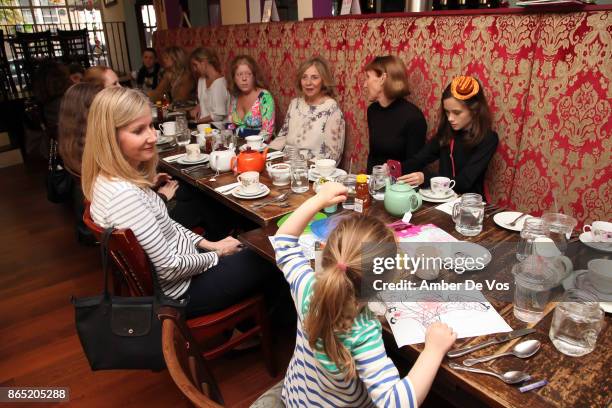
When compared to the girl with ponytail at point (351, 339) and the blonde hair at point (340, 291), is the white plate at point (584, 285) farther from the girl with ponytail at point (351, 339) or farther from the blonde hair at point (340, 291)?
the blonde hair at point (340, 291)

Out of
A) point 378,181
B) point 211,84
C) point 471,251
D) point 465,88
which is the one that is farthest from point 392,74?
point 211,84

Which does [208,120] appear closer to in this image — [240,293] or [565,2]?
[240,293]

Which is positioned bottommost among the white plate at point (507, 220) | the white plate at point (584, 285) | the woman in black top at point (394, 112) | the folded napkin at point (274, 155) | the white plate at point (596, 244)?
the white plate at point (584, 285)

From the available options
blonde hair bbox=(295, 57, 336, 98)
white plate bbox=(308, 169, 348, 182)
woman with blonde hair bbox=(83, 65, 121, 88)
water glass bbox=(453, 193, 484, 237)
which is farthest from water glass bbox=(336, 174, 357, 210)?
woman with blonde hair bbox=(83, 65, 121, 88)

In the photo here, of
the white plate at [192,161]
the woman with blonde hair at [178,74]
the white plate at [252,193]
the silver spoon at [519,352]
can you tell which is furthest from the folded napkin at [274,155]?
the woman with blonde hair at [178,74]

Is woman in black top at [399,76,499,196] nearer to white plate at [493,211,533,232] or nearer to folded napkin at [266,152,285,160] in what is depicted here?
white plate at [493,211,533,232]

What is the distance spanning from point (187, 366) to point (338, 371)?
34 centimetres

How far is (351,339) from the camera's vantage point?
0.86m

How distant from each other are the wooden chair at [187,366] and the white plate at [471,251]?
2.22 ft

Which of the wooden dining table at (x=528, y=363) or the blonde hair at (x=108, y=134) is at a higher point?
the blonde hair at (x=108, y=134)

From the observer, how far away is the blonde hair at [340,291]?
0.83 meters

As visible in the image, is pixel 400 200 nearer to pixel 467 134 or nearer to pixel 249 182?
pixel 249 182

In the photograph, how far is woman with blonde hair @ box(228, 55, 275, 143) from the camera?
346 cm

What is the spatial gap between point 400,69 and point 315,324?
205 cm
